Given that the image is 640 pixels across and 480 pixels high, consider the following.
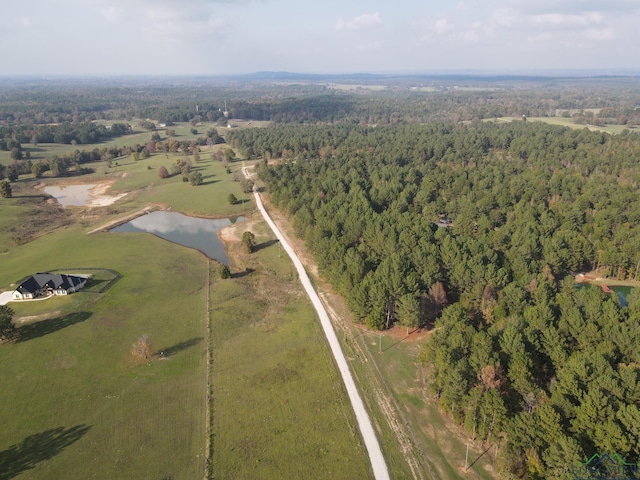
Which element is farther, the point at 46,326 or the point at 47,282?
the point at 47,282

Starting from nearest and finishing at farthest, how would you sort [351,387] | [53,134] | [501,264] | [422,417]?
[422,417] < [351,387] < [501,264] < [53,134]

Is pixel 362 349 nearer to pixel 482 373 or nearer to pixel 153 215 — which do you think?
pixel 482 373

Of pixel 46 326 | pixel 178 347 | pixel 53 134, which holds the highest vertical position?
pixel 53 134

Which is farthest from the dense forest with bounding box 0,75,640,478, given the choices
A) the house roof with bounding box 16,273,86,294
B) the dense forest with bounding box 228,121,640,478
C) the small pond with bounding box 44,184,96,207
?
the house roof with bounding box 16,273,86,294

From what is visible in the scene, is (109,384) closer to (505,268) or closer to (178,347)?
(178,347)

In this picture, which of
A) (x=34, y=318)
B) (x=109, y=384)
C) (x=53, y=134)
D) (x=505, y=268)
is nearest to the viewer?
(x=109, y=384)

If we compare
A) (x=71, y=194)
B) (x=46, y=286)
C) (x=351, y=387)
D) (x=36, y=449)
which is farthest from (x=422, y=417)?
(x=71, y=194)

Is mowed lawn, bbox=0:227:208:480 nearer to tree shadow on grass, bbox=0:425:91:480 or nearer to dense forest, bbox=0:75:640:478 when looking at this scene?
tree shadow on grass, bbox=0:425:91:480

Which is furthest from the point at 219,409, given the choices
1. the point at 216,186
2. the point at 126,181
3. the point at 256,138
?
the point at 256,138
